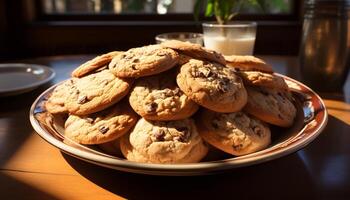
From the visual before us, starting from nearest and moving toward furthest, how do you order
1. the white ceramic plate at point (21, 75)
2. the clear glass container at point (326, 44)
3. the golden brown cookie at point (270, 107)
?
1. the golden brown cookie at point (270, 107)
2. the clear glass container at point (326, 44)
3. the white ceramic plate at point (21, 75)

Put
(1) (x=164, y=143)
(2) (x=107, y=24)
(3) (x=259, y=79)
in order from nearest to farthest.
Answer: (1) (x=164, y=143)
(3) (x=259, y=79)
(2) (x=107, y=24)

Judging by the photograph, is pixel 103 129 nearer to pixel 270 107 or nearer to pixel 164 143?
pixel 164 143

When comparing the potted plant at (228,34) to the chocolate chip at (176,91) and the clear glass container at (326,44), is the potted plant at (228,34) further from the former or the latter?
the chocolate chip at (176,91)

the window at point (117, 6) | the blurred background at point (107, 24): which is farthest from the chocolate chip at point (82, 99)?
the window at point (117, 6)

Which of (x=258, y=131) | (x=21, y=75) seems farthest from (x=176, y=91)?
(x=21, y=75)

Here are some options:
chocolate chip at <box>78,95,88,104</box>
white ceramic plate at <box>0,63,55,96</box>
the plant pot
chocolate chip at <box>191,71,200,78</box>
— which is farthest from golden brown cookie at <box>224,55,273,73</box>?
white ceramic plate at <box>0,63,55,96</box>

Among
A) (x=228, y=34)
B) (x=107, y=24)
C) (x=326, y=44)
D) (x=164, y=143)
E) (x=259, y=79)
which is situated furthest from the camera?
(x=107, y=24)

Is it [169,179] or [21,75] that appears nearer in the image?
[169,179]
